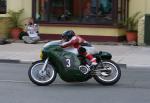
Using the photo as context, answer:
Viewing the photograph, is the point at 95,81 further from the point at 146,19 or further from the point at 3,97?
the point at 146,19

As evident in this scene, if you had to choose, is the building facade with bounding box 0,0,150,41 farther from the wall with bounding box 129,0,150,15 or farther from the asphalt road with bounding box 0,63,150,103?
the asphalt road with bounding box 0,63,150,103

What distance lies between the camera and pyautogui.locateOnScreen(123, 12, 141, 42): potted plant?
2295 centimetres

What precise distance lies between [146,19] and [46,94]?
12033 millimetres

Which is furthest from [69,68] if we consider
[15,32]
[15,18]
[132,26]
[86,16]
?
[15,18]

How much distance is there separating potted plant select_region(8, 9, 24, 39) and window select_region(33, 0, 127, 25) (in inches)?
33.4

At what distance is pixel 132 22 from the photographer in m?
23.4

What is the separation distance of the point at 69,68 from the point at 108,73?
2.95 feet

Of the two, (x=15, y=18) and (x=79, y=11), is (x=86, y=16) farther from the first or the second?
(x=15, y=18)

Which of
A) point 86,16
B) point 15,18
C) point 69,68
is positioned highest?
point 86,16

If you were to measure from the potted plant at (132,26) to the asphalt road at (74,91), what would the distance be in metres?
8.89

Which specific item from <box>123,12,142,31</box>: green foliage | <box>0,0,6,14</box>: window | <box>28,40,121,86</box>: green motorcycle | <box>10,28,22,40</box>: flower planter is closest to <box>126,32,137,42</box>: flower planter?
<box>123,12,142,31</box>: green foliage

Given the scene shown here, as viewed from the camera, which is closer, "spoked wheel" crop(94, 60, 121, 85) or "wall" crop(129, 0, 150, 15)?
"spoked wheel" crop(94, 60, 121, 85)

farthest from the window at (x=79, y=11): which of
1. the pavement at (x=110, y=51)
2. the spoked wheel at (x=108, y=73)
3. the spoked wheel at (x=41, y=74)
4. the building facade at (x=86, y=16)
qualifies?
the spoked wheel at (x=41, y=74)

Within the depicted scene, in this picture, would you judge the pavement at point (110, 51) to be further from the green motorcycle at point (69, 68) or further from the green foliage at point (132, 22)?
the green motorcycle at point (69, 68)
